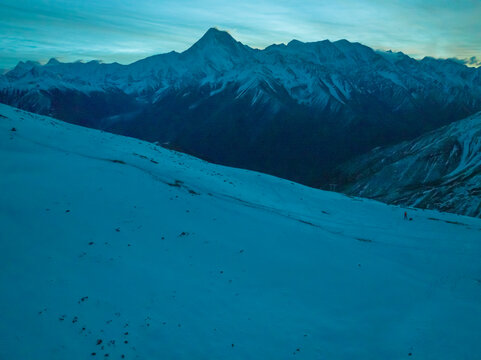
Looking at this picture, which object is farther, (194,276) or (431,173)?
(431,173)

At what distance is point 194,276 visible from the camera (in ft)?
50.6

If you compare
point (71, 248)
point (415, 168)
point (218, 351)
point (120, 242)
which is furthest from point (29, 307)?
point (415, 168)

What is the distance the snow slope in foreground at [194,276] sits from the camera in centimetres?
1161

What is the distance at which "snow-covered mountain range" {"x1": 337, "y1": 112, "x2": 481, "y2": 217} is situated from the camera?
89.7 meters

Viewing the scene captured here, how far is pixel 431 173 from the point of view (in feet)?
415

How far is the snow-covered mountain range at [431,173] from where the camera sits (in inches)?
3531

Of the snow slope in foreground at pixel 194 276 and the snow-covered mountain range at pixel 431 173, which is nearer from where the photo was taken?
the snow slope in foreground at pixel 194 276

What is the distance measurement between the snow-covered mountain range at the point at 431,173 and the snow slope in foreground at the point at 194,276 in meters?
74.3

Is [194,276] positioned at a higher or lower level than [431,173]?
lower

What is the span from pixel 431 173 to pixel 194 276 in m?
136

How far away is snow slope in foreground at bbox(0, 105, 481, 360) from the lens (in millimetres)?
11609

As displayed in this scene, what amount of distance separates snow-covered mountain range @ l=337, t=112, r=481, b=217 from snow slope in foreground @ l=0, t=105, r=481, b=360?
244 ft

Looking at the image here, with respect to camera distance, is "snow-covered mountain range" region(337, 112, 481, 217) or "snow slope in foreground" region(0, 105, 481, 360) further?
"snow-covered mountain range" region(337, 112, 481, 217)

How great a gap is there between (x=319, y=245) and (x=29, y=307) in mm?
16015
